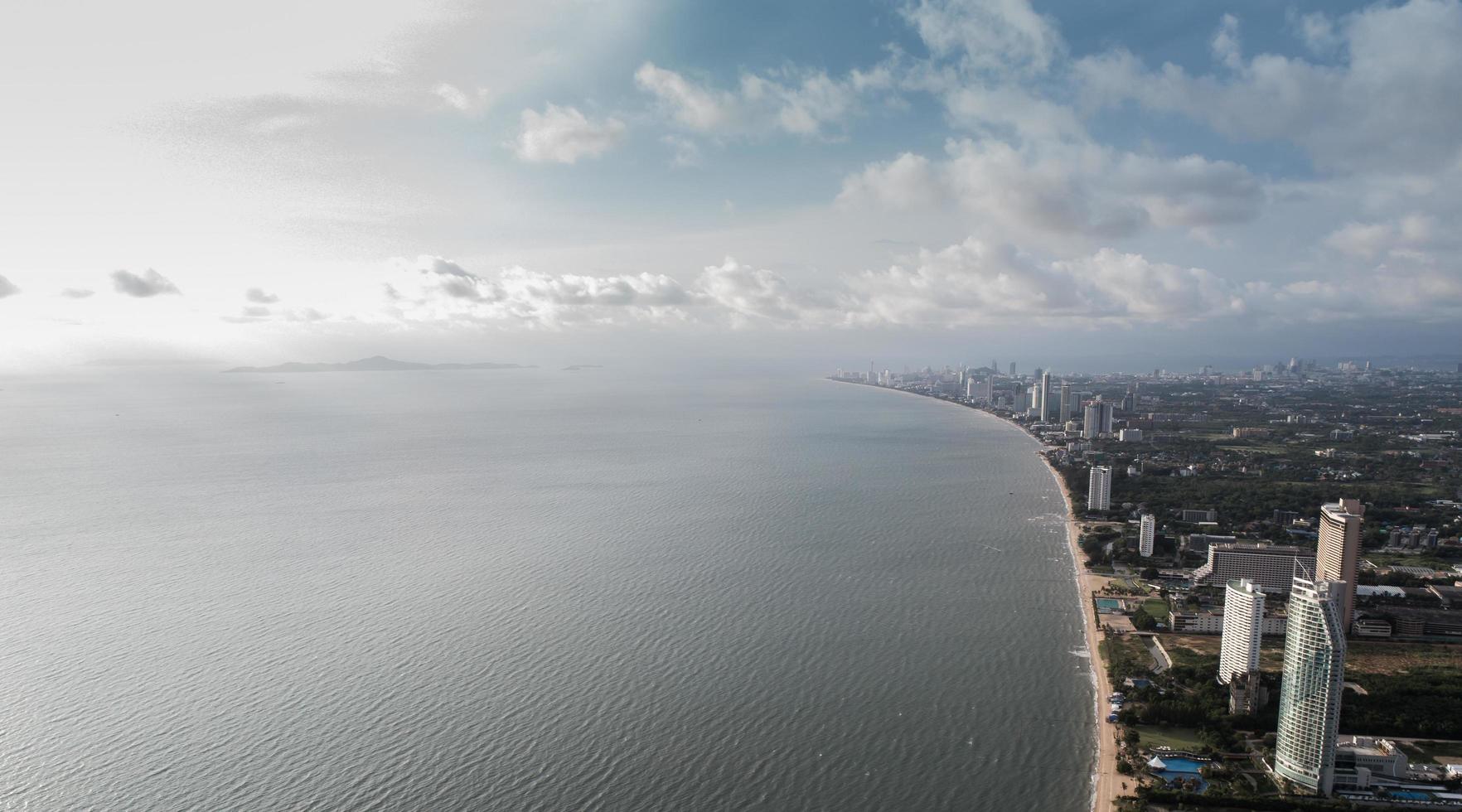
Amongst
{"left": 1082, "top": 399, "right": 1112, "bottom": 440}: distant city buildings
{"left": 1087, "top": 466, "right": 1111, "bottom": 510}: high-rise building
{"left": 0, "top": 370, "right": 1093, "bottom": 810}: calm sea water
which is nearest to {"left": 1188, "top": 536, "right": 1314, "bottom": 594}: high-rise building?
{"left": 0, "top": 370, "right": 1093, "bottom": 810}: calm sea water

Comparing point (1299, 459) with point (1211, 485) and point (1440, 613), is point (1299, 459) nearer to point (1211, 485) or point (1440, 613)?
point (1211, 485)

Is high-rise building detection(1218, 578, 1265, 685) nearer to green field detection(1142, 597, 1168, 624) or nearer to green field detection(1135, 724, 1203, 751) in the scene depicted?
green field detection(1135, 724, 1203, 751)

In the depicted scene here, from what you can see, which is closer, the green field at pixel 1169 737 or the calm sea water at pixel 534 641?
the calm sea water at pixel 534 641

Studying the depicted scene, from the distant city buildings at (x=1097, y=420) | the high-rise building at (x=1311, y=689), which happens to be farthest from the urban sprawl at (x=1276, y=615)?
the distant city buildings at (x=1097, y=420)

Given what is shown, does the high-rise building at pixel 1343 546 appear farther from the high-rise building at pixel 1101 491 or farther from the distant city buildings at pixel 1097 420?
the distant city buildings at pixel 1097 420

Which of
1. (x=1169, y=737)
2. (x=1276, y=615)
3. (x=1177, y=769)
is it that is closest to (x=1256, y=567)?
(x=1276, y=615)

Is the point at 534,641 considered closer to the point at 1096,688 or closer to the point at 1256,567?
the point at 1096,688

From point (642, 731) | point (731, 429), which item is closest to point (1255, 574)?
point (642, 731)
